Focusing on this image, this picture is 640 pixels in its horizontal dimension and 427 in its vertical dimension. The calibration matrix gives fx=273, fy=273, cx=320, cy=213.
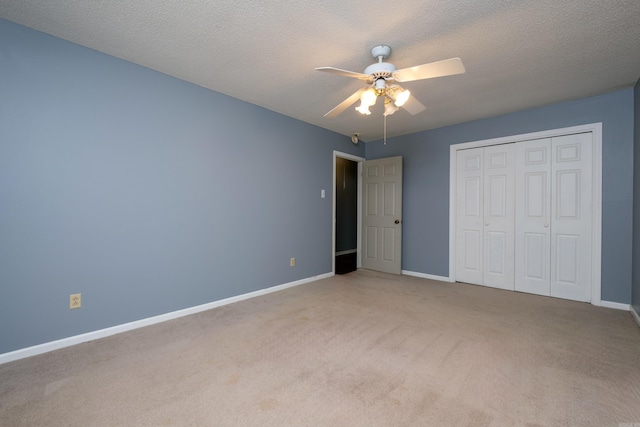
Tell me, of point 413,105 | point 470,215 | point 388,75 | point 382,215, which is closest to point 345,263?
point 382,215

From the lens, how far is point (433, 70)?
1.89 metres

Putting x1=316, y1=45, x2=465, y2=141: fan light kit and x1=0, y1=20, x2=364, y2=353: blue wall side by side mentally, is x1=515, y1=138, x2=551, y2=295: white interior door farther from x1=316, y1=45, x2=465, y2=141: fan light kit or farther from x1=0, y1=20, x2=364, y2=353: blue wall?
x1=0, y1=20, x2=364, y2=353: blue wall

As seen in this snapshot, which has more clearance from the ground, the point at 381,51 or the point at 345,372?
the point at 381,51

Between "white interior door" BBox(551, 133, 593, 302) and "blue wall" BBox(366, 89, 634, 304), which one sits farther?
"white interior door" BBox(551, 133, 593, 302)

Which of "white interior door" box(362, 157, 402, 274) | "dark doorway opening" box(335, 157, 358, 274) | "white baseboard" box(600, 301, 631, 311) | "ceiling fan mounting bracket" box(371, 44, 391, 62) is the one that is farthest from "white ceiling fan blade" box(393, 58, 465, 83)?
"dark doorway opening" box(335, 157, 358, 274)

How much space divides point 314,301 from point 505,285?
273 cm

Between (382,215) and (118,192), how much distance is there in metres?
3.89

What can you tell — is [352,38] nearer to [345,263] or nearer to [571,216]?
[571,216]

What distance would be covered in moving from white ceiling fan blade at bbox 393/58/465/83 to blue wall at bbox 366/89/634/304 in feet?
7.33

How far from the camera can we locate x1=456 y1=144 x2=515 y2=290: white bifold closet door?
3.84 m

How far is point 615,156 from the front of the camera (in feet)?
10.2

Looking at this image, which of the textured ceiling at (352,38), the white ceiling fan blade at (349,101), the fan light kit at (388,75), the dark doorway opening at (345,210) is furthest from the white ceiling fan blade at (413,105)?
the dark doorway opening at (345,210)

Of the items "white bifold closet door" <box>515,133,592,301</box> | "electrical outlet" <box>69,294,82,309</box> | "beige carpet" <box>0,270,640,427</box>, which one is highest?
"white bifold closet door" <box>515,133,592,301</box>

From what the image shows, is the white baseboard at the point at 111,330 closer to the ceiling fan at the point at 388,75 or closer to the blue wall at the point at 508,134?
the ceiling fan at the point at 388,75
